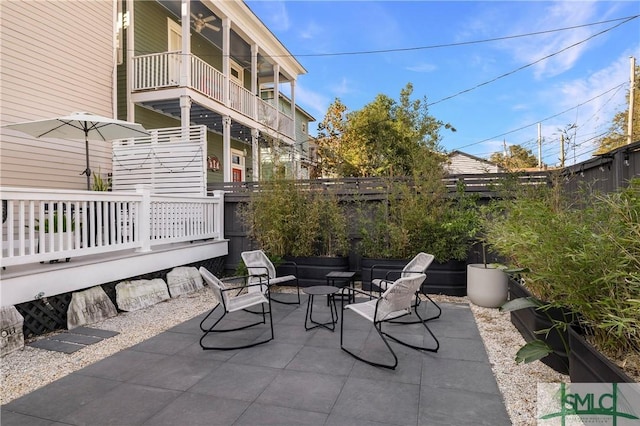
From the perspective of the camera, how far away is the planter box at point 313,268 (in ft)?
18.8

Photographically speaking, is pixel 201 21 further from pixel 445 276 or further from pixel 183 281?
pixel 445 276

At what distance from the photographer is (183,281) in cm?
542

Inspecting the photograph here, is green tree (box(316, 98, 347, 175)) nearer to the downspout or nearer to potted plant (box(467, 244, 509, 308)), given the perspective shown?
the downspout

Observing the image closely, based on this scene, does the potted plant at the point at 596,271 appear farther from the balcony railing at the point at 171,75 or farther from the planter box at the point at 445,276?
the balcony railing at the point at 171,75

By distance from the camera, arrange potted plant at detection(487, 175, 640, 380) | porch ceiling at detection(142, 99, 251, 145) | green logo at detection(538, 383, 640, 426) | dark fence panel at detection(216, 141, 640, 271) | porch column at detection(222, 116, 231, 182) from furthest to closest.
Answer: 1. porch column at detection(222, 116, 231, 182)
2. porch ceiling at detection(142, 99, 251, 145)
3. dark fence panel at detection(216, 141, 640, 271)
4. potted plant at detection(487, 175, 640, 380)
5. green logo at detection(538, 383, 640, 426)

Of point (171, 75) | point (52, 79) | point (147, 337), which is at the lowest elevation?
point (147, 337)

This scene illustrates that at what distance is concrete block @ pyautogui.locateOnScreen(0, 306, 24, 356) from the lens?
312 centimetres

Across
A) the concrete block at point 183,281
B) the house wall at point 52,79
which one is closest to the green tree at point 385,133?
the house wall at point 52,79

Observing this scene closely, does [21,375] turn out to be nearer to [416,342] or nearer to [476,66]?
[416,342]

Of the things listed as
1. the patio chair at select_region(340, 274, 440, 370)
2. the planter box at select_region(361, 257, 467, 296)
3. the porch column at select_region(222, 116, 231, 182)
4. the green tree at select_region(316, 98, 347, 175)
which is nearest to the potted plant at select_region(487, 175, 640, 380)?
the patio chair at select_region(340, 274, 440, 370)

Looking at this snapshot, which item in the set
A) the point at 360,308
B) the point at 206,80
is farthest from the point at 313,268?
the point at 206,80

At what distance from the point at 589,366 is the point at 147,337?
3646 millimetres

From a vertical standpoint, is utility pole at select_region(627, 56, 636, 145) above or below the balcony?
above

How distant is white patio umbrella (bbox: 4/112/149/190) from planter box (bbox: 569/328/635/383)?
622 centimetres
